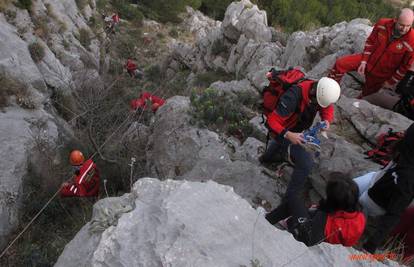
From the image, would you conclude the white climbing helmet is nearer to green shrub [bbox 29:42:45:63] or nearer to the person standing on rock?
the person standing on rock

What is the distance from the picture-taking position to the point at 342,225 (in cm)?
383

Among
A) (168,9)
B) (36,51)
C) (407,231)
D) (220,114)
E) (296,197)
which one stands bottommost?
(168,9)

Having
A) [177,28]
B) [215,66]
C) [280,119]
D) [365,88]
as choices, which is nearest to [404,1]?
[177,28]

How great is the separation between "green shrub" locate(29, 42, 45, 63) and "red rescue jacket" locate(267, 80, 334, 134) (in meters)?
9.81

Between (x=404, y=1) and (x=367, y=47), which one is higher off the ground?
(x=367, y=47)

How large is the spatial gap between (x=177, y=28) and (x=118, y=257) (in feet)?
105

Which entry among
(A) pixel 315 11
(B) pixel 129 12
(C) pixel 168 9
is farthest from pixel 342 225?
(C) pixel 168 9

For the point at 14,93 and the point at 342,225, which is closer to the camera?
the point at 342,225

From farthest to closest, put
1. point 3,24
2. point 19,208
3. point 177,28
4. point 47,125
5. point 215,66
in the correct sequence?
point 177,28 → point 215,66 → point 3,24 → point 47,125 → point 19,208

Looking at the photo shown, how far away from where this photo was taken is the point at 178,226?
316cm

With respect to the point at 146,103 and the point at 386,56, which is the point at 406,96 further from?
the point at 146,103

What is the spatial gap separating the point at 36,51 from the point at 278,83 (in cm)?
981

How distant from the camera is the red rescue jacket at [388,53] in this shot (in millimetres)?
6266

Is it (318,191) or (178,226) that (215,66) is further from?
(178,226)
